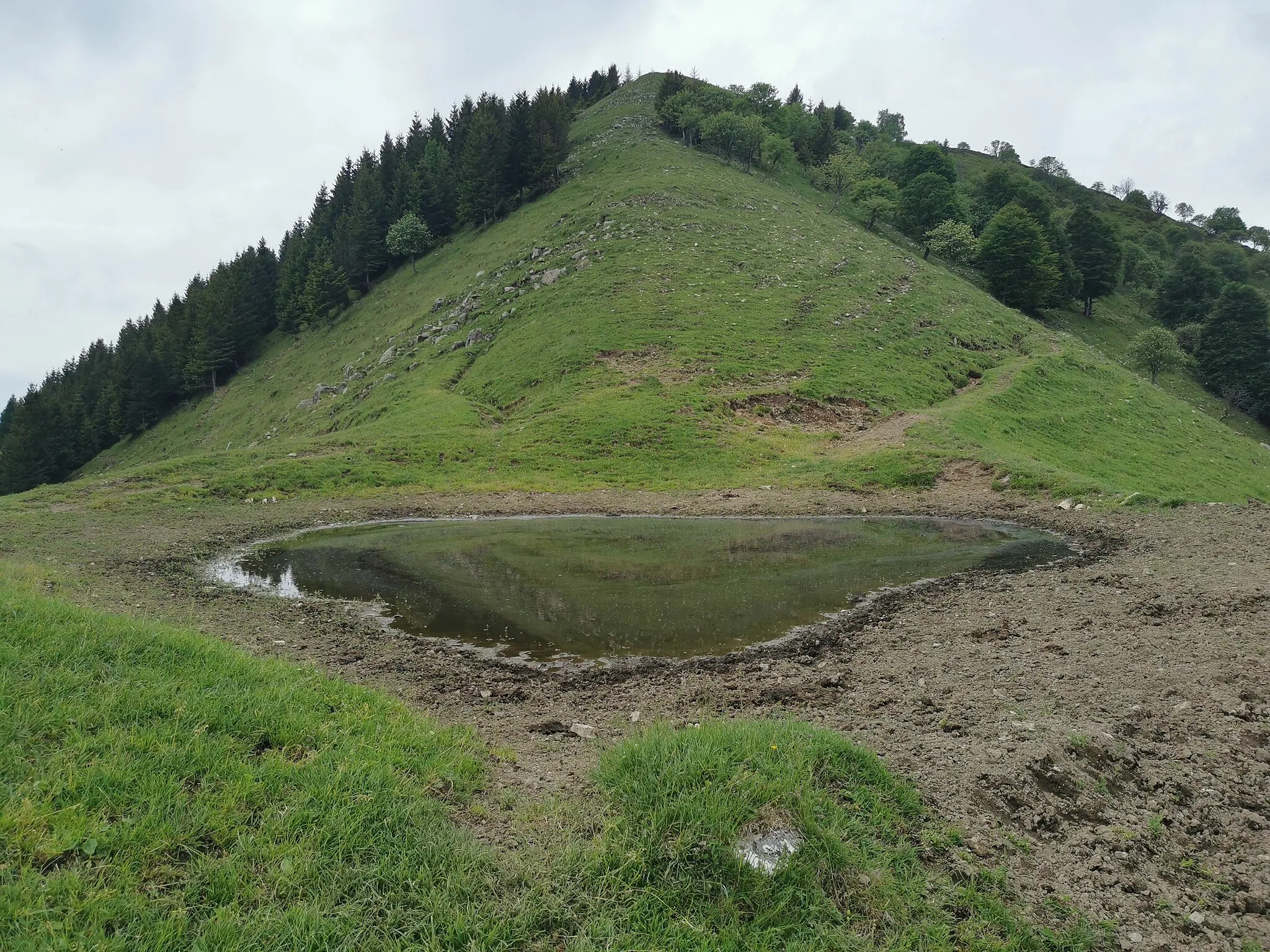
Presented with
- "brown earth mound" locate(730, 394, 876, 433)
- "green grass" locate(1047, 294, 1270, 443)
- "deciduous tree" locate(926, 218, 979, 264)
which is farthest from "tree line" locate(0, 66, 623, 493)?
"green grass" locate(1047, 294, 1270, 443)

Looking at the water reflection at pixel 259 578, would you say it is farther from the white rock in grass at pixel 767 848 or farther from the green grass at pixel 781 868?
the white rock in grass at pixel 767 848

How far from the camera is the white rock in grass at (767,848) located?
439 cm

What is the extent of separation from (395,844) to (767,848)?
283cm

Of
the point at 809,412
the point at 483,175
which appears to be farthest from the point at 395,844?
the point at 483,175

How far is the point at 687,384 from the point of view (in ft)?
133

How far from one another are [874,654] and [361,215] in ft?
332

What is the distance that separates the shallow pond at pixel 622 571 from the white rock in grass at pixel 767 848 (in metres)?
6.45

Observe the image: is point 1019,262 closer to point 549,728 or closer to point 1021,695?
point 1021,695

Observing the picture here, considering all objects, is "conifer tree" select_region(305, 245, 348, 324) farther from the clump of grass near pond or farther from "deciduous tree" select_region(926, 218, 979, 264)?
the clump of grass near pond

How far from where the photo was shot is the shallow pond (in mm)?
12469

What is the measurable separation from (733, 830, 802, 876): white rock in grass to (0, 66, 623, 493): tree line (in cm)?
9140

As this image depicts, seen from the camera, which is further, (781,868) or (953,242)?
(953,242)

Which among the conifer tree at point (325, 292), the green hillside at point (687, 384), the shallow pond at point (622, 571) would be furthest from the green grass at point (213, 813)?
the conifer tree at point (325, 292)

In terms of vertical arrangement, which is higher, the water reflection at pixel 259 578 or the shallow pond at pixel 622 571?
the water reflection at pixel 259 578
